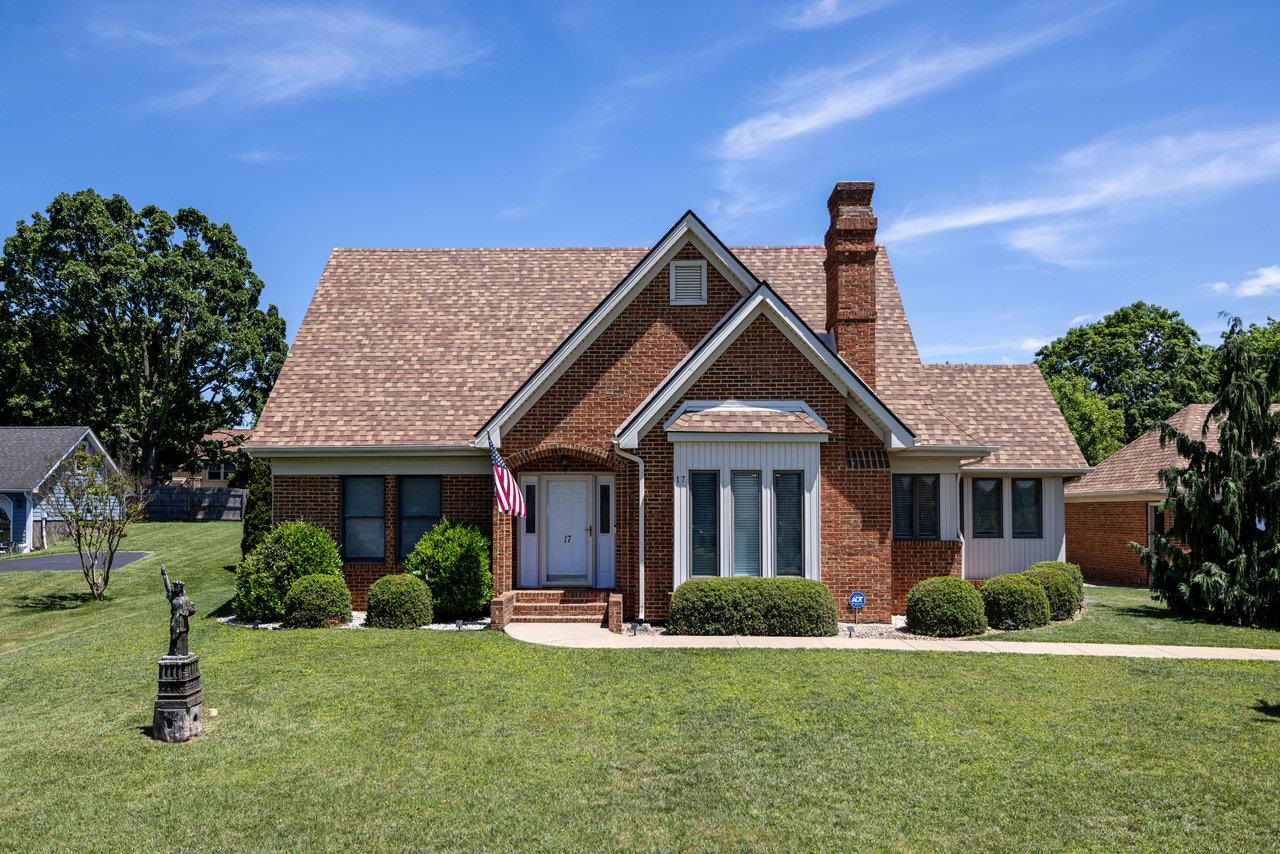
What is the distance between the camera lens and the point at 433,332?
817 inches

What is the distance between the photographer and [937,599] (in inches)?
597

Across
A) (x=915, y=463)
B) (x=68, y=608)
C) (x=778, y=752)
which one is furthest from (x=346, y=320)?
(x=778, y=752)

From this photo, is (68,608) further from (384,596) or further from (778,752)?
(778,752)

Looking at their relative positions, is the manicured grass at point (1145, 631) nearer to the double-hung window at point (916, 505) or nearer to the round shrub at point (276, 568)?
the double-hung window at point (916, 505)

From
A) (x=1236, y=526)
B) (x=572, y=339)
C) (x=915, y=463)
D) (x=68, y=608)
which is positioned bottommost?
(x=68, y=608)

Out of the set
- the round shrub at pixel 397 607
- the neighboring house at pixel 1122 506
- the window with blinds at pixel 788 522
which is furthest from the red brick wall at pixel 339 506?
the neighboring house at pixel 1122 506

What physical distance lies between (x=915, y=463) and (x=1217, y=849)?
38.6 feet

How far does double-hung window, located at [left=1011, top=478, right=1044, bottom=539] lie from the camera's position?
68.0 feet

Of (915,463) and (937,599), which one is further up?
(915,463)

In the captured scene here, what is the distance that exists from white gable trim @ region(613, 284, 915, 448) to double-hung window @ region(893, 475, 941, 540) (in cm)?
254

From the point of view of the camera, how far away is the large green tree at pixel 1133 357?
5353 centimetres

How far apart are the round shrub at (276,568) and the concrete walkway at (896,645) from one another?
4.71 m

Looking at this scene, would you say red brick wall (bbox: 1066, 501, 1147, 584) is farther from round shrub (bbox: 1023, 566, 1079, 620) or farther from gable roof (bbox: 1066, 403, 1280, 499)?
round shrub (bbox: 1023, 566, 1079, 620)

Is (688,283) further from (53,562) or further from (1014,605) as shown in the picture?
(53,562)
